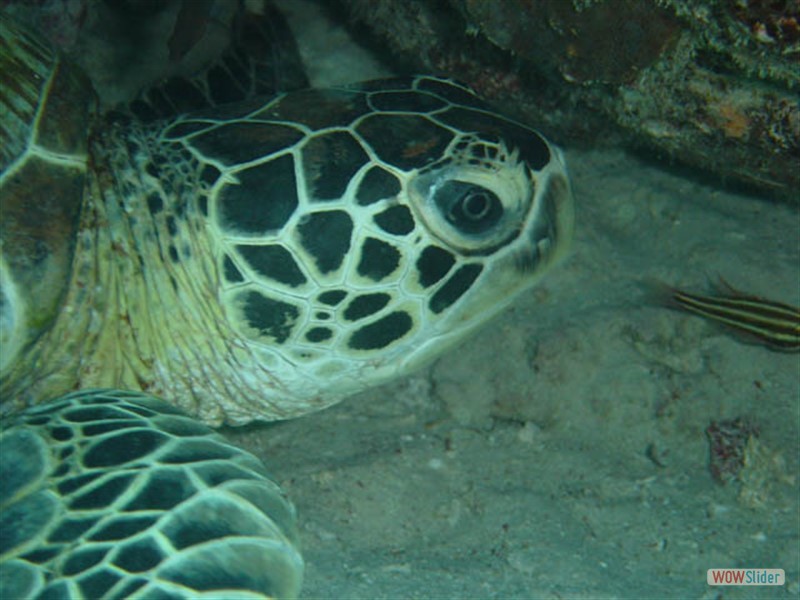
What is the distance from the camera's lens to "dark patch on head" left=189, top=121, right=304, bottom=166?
84.9 inches

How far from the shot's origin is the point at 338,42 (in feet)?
12.0

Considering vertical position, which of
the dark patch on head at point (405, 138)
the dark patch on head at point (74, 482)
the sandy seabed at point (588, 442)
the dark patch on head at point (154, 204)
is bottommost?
the sandy seabed at point (588, 442)

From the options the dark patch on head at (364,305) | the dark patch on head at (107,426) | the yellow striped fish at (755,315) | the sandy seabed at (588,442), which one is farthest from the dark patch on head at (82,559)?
the yellow striped fish at (755,315)

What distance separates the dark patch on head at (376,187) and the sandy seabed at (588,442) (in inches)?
37.4

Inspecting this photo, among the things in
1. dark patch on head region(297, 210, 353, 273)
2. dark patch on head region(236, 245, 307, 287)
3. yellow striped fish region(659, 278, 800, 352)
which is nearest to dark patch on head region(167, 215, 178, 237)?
dark patch on head region(236, 245, 307, 287)

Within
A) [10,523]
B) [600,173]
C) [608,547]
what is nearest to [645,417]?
[608,547]

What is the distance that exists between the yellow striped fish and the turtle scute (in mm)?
1868

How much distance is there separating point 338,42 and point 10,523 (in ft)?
9.32

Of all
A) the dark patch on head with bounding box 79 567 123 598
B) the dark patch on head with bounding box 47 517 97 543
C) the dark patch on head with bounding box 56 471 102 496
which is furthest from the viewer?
the dark patch on head with bounding box 56 471 102 496

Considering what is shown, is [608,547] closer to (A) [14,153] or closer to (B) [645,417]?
(B) [645,417]

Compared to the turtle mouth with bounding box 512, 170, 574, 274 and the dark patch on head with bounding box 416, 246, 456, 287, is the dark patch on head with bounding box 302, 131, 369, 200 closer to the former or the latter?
the dark patch on head with bounding box 416, 246, 456, 287

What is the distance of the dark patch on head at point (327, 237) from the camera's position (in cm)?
204

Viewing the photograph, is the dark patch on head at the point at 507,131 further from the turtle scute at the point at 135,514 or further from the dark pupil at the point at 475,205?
the turtle scute at the point at 135,514

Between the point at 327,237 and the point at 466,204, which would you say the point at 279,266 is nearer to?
the point at 327,237
